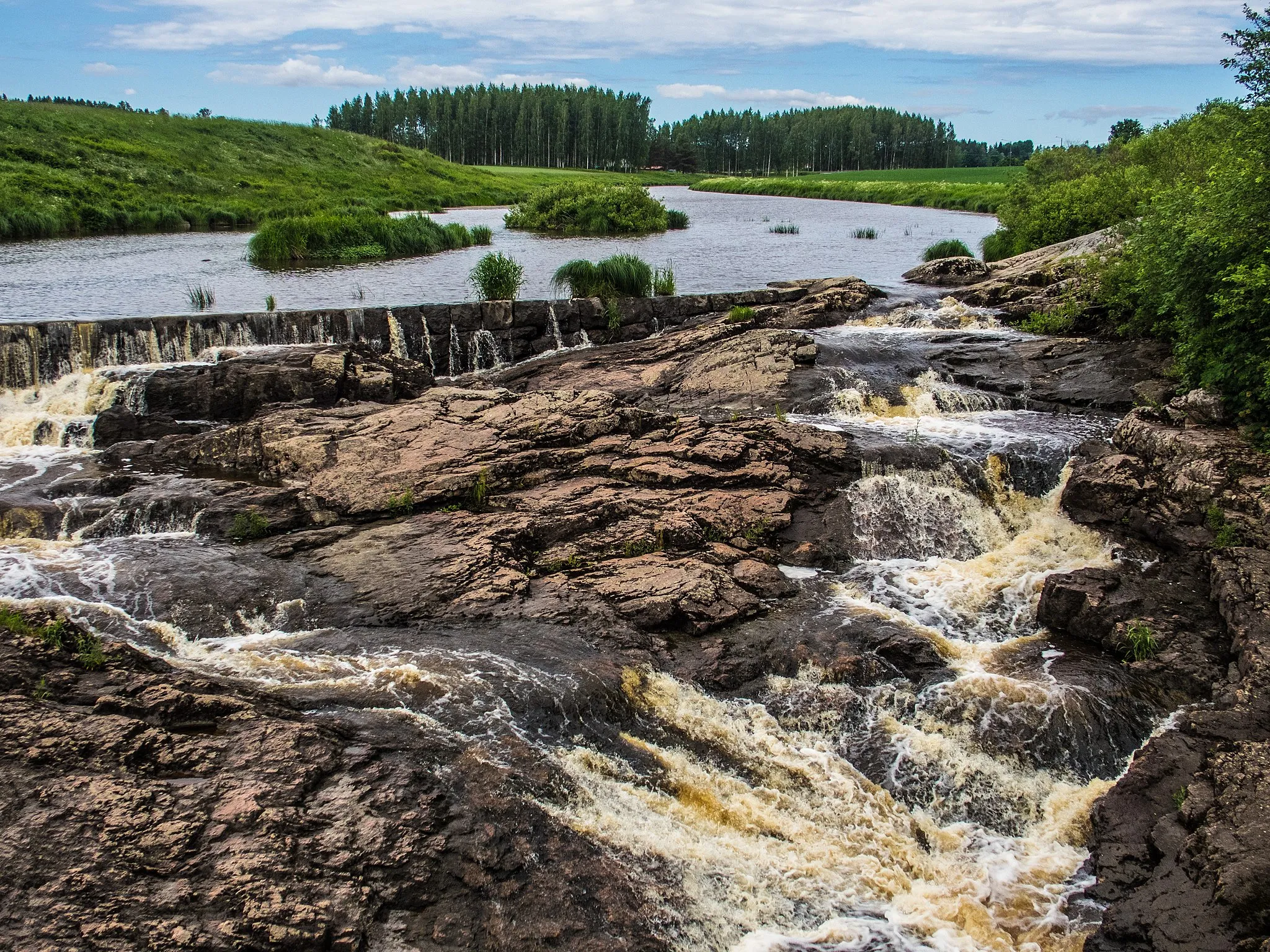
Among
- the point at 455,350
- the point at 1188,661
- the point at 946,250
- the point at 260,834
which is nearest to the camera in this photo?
the point at 260,834

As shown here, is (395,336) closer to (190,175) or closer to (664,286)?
(664,286)

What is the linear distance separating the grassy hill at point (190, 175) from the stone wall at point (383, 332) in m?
26.7

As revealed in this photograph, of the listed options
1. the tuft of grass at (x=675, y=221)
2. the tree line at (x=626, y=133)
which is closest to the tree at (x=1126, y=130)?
the tuft of grass at (x=675, y=221)

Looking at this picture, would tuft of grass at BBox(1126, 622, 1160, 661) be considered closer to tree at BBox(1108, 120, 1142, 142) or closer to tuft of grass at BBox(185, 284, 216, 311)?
tuft of grass at BBox(185, 284, 216, 311)

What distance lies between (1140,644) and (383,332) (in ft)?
58.7

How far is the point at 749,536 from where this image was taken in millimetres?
14430

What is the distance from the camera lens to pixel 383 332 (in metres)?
22.7

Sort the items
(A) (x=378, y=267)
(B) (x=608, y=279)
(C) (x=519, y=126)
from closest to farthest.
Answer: (B) (x=608, y=279)
(A) (x=378, y=267)
(C) (x=519, y=126)

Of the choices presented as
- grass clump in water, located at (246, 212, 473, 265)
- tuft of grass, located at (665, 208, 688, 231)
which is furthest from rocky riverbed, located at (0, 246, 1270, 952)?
tuft of grass, located at (665, 208, 688, 231)

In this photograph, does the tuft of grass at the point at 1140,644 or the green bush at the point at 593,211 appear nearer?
the tuft of grass at the point at 1140,644

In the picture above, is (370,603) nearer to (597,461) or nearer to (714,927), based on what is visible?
(597,461)

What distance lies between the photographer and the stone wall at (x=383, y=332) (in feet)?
65.1

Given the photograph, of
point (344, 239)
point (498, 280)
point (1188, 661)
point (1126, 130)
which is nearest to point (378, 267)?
point (344, 239)

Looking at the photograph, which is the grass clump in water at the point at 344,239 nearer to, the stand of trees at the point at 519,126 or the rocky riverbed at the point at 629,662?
the rocky riverbed at the point at 629,662
